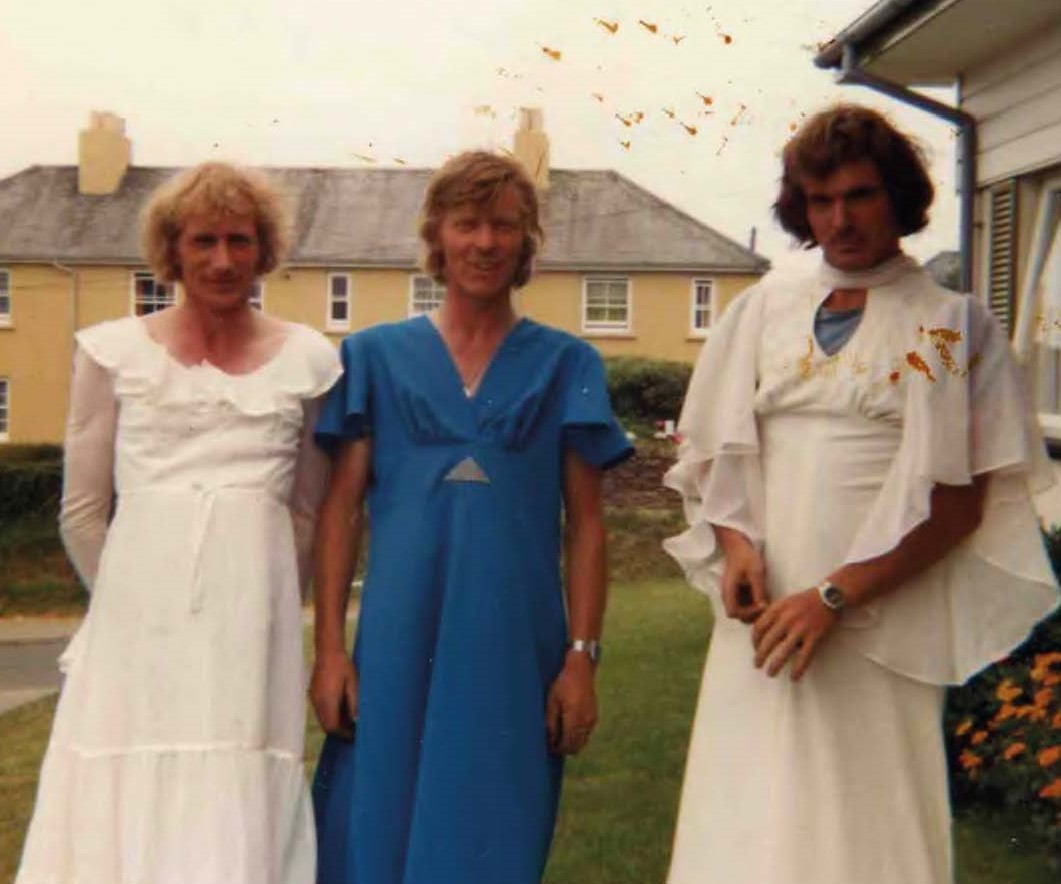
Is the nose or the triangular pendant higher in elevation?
the nose

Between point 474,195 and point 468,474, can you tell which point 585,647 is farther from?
point 474,195

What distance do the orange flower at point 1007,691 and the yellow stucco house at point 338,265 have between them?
16241 millimetres

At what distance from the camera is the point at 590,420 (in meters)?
3.86

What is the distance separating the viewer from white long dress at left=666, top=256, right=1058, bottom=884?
3688 millimetres

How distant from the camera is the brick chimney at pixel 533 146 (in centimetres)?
405

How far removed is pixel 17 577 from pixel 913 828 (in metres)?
19.4

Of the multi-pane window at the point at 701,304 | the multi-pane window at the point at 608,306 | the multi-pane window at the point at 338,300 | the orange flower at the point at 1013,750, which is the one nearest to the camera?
the orange flower at the point at 1013,750

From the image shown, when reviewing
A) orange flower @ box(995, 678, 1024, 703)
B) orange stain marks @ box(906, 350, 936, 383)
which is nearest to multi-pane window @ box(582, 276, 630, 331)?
orange flower @ box(995, 678, 1024, 703)

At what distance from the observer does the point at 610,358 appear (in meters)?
28.8

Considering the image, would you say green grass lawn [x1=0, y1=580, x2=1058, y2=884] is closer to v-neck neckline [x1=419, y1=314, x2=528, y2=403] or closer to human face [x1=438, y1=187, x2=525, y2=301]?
v-neck neckline [x1=419, y1=314, x2=528, y2=403]

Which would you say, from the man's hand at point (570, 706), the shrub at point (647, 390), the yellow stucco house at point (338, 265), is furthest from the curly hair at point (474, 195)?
the shrub at point (647, 390)

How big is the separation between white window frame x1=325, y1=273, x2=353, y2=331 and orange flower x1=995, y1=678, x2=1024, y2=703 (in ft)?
48.9

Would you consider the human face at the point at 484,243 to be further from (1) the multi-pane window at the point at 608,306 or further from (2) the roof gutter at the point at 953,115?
(1) the multi-pane window at the point at 608,306

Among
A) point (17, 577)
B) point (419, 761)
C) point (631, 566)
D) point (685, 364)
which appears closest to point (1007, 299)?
point (419, 761)
